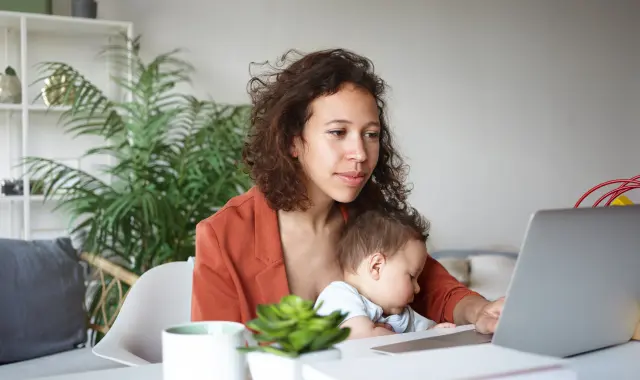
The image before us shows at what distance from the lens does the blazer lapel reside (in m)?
1.56

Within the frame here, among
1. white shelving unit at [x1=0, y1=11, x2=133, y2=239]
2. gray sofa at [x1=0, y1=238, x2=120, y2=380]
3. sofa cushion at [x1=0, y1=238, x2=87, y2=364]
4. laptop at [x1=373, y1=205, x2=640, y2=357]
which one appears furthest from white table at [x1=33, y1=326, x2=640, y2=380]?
white shelving unit at [x1=0, y1=11, x2=133, y2=239]

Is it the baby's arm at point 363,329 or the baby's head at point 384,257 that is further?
the baby's head at point 384,257

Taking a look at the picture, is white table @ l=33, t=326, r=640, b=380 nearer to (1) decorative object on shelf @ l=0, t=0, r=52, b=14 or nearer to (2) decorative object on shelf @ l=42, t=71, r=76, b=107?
(2) decorative object on shelf @ l=42, t=71, r=76, b=107

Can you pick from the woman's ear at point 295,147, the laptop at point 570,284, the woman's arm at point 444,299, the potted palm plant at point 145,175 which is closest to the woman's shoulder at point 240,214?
the woman's ear at point 295,147

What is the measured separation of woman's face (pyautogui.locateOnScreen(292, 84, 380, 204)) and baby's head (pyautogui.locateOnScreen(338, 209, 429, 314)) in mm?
145

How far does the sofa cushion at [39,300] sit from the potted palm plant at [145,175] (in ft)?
1.17

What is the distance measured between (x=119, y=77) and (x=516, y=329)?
11.4 feet

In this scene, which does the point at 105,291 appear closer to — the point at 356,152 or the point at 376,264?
the point at 376,264

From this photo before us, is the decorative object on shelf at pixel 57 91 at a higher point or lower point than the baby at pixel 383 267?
higher

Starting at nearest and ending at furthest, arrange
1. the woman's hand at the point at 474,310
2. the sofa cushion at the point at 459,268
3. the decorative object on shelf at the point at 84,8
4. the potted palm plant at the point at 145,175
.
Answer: the woman's hand at the point at 474,310
the potted palm plant at the point at 145,175
the decorative object on shelf at the point at 84,8
the sofa cushion at the point at 459,268

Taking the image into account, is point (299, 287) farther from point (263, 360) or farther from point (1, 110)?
point (1, 110)

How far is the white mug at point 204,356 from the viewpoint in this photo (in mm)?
790

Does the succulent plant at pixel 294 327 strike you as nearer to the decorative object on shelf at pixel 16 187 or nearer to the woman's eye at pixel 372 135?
the woman's eye at pixel 372 135

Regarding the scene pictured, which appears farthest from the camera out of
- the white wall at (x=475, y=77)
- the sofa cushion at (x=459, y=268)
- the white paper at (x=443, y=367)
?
the white wall at (x=475, y=77)
